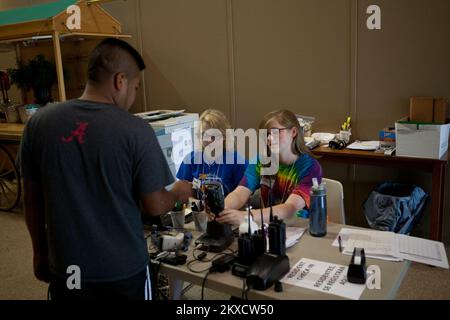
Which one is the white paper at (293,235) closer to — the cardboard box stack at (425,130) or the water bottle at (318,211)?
the water bottle at (318,211)

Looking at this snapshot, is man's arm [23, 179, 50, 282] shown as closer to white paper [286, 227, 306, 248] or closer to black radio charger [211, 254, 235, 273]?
black radio charger [211, 254, 235, 273]

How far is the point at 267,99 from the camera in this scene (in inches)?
151

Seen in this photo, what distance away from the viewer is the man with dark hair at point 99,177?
4.04 ft

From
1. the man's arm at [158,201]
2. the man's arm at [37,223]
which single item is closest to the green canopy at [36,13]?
the man's arm at [37,223]

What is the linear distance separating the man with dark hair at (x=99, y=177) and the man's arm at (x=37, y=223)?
0.07 metres

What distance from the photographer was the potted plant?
4121 mm

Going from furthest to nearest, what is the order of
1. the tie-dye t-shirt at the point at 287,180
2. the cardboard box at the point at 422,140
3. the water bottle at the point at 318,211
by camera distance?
1. the cardboard box at the point at 422,140
2. the tie-dye t-shirt at the point at 287,180
3. the water bottle at the point at 318,211

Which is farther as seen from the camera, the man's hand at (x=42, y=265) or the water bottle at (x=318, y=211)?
the water bottle at (x=318, y=211)

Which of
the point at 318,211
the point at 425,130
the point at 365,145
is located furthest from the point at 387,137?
the point at 318,211

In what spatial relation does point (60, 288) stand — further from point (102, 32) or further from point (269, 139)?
point (102, 32)

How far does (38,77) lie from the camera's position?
13.5 feet

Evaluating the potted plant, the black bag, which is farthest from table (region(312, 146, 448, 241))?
the potted plant

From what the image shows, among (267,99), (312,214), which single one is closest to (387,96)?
(267,99)
